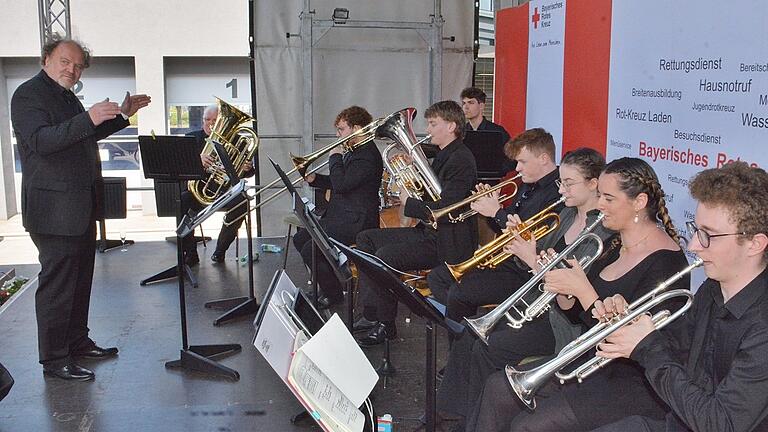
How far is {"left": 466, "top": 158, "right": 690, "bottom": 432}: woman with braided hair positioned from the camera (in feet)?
8.79

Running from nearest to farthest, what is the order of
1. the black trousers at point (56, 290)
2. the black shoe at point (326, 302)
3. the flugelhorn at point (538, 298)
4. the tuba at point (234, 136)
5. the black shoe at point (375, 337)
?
the flugelhorn at point (538, 298) < the black trousers at point (56, 290) < the black shoe at point (375, 337) < the black shoe at point (326, 302) < the tuba at point (234, 136)

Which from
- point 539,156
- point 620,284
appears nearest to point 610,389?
point 620,284

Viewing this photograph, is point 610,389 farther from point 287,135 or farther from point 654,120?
point 287,135

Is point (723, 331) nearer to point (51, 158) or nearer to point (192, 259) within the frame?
point (51, 158)

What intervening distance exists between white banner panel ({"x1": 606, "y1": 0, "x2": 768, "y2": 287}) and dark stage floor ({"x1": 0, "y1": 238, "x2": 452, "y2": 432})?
172cm

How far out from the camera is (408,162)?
5.04m

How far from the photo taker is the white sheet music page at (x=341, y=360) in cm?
249

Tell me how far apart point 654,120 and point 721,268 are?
2.13m

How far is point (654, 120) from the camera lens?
4176 millimetres

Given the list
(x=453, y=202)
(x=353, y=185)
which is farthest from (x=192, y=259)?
(x=453, y=202)

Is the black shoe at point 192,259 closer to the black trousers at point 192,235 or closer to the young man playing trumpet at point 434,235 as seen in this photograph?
the black trousers at point 192,235

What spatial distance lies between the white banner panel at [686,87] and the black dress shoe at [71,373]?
134 inches

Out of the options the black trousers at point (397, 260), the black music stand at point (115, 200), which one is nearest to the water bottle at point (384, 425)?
the black trousers at point (397, 260)

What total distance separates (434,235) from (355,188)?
77 cm
